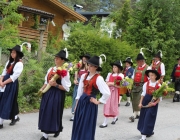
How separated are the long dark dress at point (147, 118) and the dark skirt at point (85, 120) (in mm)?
1813

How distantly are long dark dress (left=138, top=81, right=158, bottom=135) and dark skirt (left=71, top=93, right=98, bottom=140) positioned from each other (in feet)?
5.95

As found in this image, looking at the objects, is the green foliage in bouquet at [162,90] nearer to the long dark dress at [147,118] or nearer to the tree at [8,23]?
the long dark dress at [147,118]

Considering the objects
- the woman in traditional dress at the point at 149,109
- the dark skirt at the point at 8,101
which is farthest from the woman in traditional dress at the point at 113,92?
the dark skirt at the point at 8,101

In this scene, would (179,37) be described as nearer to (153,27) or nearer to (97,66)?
(153,27)

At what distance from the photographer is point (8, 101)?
6.73 meters

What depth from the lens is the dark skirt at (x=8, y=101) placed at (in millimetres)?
6684

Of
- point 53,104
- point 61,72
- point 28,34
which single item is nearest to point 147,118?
point 53,104

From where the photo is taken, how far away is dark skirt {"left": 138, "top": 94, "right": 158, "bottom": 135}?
6812mm

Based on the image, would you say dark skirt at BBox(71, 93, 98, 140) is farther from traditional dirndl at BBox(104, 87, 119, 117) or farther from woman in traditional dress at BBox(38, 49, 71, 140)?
traditional dirndl at BBox(104, 87, 119, 117)

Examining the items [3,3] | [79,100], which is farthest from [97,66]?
[3,3]

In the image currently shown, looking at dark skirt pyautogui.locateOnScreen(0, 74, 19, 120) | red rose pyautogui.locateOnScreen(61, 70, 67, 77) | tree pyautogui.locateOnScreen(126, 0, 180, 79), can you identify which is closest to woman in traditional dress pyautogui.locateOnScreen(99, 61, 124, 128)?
red rose pyautogui.locateOnScreen(61, 70, 67, 77)

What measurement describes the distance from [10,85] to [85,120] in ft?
7.59

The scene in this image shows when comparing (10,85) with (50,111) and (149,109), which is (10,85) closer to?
(50,111)

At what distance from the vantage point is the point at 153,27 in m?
14.5
